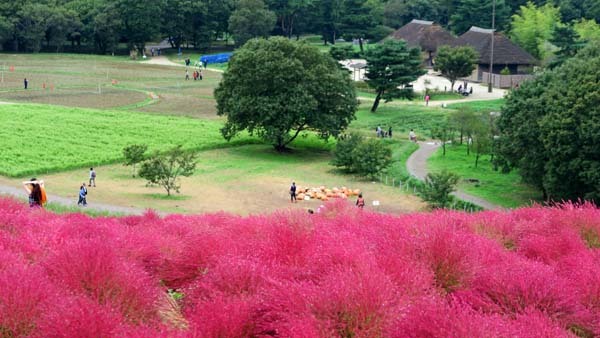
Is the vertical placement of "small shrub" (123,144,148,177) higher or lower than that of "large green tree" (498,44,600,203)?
lower

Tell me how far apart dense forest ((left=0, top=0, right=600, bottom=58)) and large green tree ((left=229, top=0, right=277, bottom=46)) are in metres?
0.10

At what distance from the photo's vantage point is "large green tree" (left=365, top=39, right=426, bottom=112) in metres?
49.0

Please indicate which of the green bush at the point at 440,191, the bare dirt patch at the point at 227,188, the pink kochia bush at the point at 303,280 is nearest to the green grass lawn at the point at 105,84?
the bare dirt patch at the point at 227,188

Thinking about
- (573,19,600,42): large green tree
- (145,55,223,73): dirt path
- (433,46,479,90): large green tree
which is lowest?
(145,55,223,73): dirt path

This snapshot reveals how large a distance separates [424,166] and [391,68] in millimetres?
15247

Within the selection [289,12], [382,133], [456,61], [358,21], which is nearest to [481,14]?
[358,21]

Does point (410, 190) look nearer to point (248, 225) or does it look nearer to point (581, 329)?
point (248, 225)

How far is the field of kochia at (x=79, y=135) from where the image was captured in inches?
1266

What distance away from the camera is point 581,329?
6.48m

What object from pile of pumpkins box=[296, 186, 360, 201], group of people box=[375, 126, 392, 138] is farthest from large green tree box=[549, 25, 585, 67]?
pile of pumpkins box=[296, 186, 360, 201]

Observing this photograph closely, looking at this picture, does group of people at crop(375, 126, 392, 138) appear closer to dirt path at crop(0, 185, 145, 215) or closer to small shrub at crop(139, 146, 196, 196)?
small shrub at crop(139, 146, 196, 196)

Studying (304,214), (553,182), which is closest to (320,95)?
(553,182)

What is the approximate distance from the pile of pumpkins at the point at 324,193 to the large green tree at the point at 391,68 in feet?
67.1

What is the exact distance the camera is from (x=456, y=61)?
2301 inches
